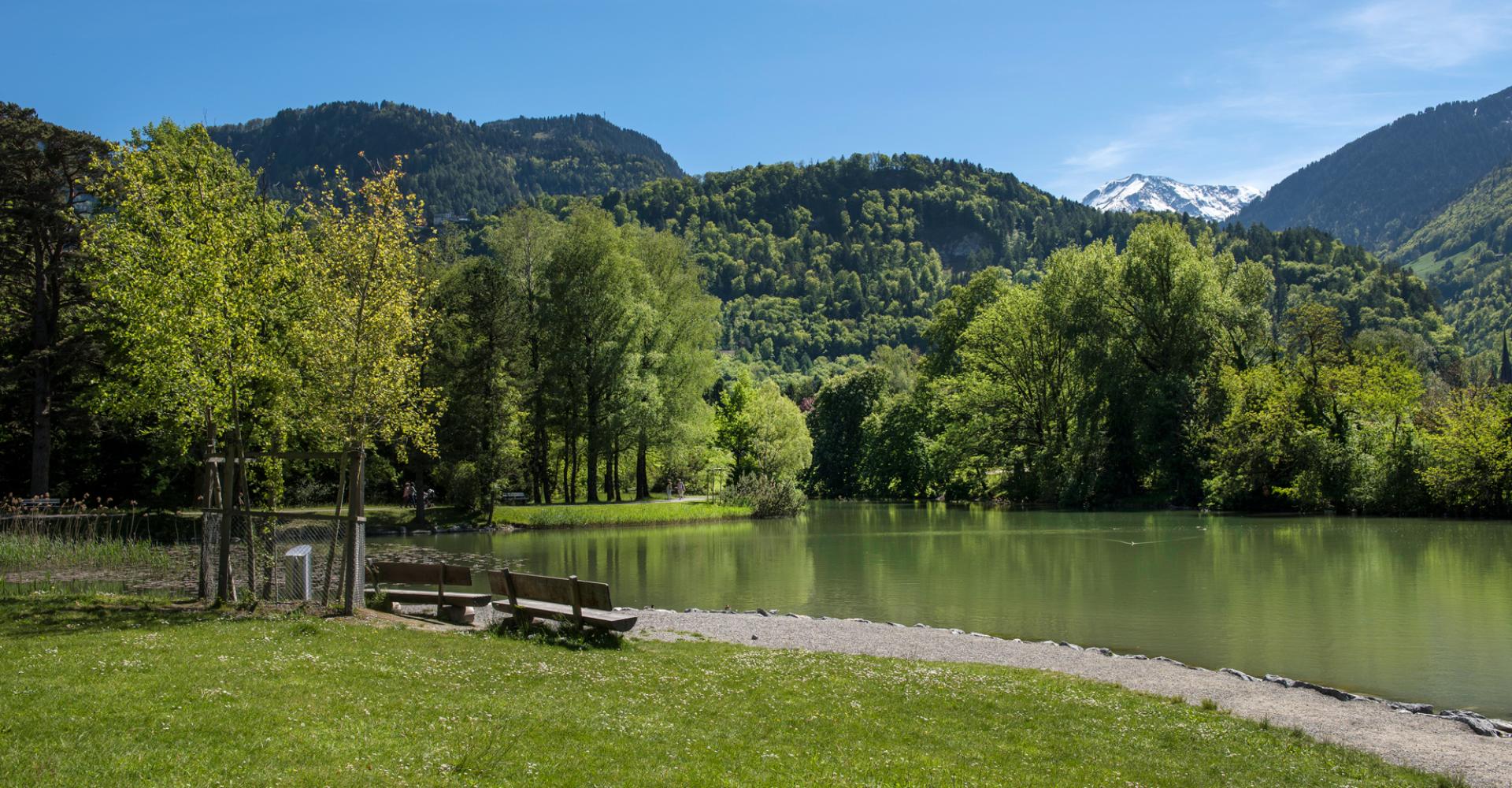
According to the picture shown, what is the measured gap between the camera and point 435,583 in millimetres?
15656

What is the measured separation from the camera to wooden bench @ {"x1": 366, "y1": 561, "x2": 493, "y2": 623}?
15.3 metres

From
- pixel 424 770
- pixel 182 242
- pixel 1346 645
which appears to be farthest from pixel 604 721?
pixel 1346 645

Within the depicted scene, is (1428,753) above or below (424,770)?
A: below

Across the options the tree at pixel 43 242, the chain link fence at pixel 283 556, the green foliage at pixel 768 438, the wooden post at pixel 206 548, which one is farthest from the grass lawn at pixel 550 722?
the green foliage at pixel 768 438

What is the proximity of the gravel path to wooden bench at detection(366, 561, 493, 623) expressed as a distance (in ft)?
9.40

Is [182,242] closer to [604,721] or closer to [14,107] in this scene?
→ [604,721]

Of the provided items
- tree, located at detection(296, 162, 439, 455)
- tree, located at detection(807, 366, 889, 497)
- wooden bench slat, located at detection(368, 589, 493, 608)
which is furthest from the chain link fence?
tree, located at detection(807, 366, 889, 497)

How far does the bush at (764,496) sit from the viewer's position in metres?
55.2

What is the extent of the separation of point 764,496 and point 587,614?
138 feet

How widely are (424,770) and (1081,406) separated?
2220 inches

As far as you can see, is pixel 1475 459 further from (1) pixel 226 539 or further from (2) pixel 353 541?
(1) pixel 226 539

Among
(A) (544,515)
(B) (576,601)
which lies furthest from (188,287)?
(A) (544,515)

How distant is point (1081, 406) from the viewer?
192 feet

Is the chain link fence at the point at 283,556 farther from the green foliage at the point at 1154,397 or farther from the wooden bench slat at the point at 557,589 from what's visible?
the green foliage at the point at 1154,397
